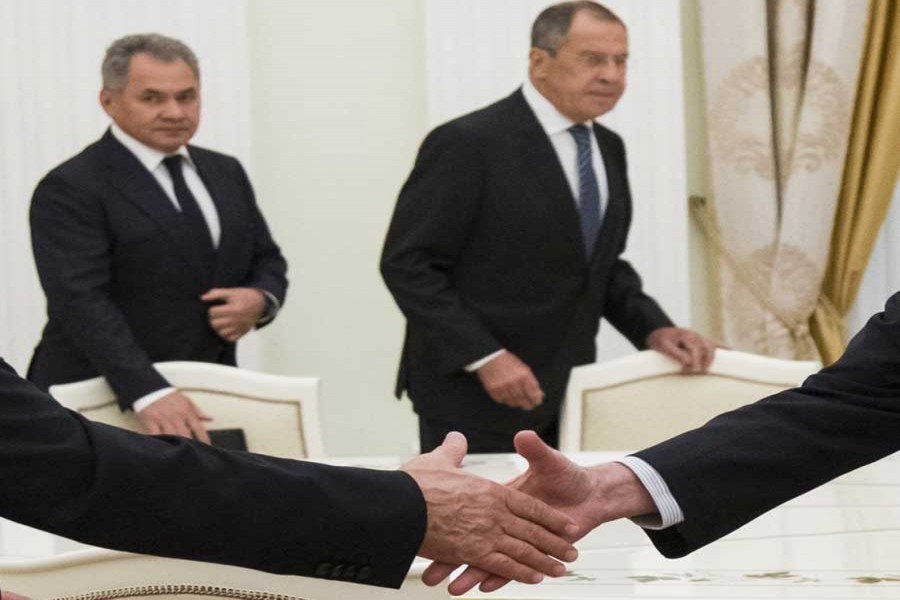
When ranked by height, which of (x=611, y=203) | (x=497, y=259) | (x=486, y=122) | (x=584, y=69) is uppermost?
(x=584, y=69)

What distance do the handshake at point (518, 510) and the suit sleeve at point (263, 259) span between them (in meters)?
2.05

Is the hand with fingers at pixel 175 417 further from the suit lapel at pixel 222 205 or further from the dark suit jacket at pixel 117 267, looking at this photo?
the suit lapel at pixel 222 205

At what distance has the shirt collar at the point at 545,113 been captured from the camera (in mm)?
4129

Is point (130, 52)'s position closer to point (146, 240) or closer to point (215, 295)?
point (146, 240)

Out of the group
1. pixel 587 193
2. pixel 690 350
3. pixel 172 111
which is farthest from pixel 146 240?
pixel 690 350

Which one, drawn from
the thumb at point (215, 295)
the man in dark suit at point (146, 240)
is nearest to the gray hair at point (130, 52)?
the man in dark suit at point (146, 240)

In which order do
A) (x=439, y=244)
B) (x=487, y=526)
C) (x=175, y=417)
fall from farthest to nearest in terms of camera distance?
(x=439, y=244)
(x=175, y=417)
(x=487, y=526)

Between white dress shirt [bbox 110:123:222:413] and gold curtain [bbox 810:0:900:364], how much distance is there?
7.14ft

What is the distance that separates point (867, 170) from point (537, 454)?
11.3 feet

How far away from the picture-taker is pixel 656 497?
2197mm

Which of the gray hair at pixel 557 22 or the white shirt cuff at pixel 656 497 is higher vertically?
the gray hair at pixel 557 22

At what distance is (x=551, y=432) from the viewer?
13.3 feet

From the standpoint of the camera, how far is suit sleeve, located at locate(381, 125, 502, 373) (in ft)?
12.8

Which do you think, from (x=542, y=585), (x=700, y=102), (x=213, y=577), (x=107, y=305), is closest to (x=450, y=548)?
(x=542, y=585)
